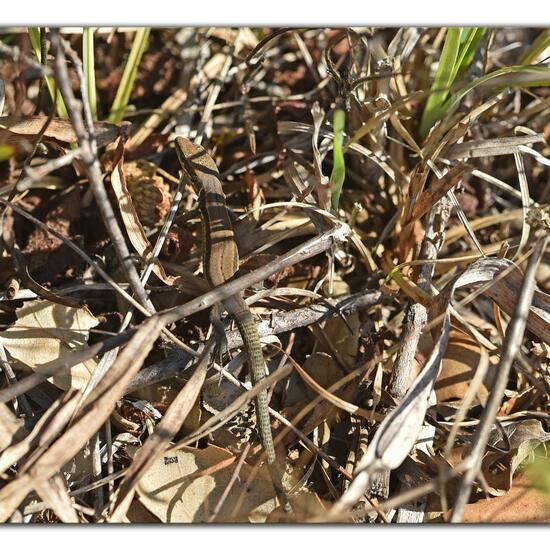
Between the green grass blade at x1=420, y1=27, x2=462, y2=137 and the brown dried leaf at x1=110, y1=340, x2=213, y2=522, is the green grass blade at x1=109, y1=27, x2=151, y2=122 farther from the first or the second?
the brown dried leaf at x1=110, y1=340, x2=213, y2=522

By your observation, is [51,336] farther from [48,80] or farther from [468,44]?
[468,44]

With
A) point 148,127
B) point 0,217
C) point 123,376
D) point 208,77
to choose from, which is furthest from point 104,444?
point 208,77

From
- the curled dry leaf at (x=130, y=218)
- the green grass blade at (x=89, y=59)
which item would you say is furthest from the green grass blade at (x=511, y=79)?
the green grass blade at (x=89, y=59)

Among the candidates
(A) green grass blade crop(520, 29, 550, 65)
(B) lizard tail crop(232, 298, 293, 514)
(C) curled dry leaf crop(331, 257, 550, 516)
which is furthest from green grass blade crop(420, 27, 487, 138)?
(B) lizard tail crop(232, 298, 293, 514)

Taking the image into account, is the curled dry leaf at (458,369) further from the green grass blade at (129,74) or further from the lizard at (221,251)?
the green grass blade at (129,74)

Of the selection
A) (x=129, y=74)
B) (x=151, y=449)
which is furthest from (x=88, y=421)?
(x=129, y=74)
